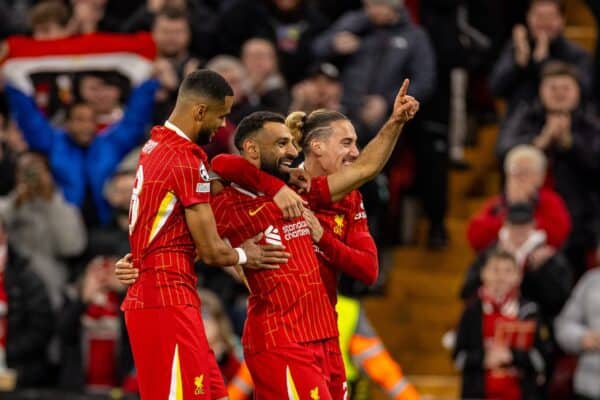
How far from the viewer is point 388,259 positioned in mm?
14344

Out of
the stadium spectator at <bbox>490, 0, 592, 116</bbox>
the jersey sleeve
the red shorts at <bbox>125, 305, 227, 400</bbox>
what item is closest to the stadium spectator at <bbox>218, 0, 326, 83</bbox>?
the stadium spectator at <bbox>490, 0, 592, 116</bbox>

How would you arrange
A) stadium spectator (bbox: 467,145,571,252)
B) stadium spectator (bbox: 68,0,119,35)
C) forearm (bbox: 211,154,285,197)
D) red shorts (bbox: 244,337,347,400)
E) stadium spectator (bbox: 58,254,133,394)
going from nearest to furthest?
1. red shorts (bbox: 244,337,347,400)
2. forearm (bbox: 211,154,285,197)
3. stadium spectator (bbox: 58,254,133,394)
4. stadium spectator (bbox: 467,145,571,252)
5. stadium spectator (bbox: 68,0,119,35)

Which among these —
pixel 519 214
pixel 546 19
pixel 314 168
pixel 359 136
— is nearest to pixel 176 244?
pixel 314 168

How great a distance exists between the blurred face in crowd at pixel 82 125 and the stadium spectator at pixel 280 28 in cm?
156

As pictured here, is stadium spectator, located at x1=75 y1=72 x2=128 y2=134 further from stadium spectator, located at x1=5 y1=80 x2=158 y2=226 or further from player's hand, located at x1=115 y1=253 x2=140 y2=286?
player's hand, located at x1=115 y1=253 x2=140 y2=286

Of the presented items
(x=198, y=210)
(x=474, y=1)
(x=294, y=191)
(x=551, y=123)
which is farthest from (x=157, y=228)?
(x=474, y=1)

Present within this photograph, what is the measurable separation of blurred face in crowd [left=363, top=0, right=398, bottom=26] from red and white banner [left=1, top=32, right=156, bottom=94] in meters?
1.80

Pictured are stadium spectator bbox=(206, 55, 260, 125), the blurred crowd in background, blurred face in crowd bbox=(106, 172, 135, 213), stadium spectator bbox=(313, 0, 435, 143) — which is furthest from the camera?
stadium spectator bbox=(313, 0, 435, 143)

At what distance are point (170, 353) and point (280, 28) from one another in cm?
684

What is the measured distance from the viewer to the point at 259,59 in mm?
13789

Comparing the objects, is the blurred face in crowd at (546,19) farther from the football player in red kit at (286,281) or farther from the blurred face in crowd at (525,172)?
the football player in red kit at (286,281)

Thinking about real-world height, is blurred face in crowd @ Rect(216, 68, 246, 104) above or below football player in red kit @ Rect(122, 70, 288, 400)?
above

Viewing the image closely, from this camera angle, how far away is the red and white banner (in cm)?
1421

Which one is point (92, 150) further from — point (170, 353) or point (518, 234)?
point (170, 353)
